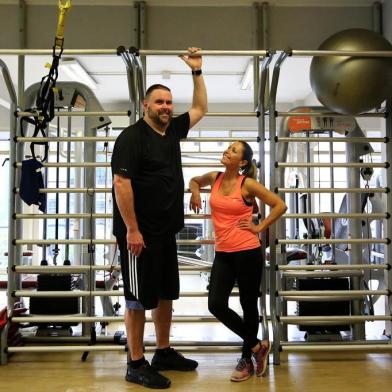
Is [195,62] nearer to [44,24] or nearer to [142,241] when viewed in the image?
[142,241]

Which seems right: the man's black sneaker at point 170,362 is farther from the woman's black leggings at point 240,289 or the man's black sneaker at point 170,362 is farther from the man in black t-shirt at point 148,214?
the woman's black leggings at point 240,289

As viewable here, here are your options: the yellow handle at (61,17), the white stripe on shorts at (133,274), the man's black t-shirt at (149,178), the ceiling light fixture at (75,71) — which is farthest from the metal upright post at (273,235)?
the ceiling light fixture at (75,71)

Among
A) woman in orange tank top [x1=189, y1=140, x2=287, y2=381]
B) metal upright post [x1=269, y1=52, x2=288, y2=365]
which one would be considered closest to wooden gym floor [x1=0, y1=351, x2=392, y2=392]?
woman in orange tank top [x1=189, y1=140, x2=287, y2=381]

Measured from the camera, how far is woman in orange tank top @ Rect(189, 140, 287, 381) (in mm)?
2578

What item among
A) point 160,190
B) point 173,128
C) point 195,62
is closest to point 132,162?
point 160,190

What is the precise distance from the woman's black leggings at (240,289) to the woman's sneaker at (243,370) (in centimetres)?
4

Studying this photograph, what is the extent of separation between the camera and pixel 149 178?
2.48 metres

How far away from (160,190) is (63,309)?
1.46 m

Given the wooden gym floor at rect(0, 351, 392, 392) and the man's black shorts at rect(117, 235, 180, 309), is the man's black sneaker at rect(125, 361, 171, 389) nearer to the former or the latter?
the wooden gym floor at rect(0, 351, 392, 392)

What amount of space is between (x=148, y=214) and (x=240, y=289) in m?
0.72

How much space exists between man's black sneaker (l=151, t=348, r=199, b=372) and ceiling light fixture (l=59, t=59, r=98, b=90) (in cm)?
382

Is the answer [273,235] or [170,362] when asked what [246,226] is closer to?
[273,235]

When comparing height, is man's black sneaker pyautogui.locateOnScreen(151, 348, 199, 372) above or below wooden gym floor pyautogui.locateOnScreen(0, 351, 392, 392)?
above

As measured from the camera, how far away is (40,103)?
2.75 m
